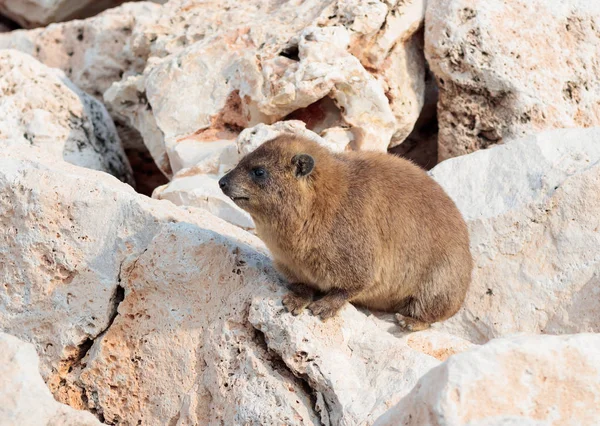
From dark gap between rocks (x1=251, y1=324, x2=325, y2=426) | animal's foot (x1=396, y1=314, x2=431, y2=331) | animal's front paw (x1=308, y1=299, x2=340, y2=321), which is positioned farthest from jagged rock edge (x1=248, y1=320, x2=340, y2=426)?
animal's foot (x1=396, y1=314, x2=431, y2=331)

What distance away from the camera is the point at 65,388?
518 centimetres

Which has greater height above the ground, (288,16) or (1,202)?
(1,202)

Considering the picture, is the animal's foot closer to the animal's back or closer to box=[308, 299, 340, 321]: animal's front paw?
the animal's back

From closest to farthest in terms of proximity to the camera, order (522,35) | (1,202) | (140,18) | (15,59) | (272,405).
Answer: (272,405) < (1,202) < (522,35) < (15,59) < (140,18)

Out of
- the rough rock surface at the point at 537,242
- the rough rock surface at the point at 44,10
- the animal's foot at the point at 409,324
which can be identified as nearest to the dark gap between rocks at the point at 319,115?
the rough rock surface at the point at 537,242

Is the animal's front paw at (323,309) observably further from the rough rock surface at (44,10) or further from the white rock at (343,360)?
the rough rock surface at (44,10)

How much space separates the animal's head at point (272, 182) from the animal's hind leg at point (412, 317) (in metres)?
1.18

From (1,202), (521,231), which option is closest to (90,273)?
(1,202)

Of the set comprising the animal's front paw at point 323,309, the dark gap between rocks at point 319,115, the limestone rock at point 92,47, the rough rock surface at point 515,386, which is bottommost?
the dark gap between rocks at point 319,115

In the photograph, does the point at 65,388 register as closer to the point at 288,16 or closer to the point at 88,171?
the point at 88,171

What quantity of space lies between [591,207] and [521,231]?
0.57 meters

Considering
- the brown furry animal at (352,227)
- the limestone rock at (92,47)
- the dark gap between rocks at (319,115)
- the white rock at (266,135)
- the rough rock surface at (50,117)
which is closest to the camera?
the brown furry animal at (352,227)

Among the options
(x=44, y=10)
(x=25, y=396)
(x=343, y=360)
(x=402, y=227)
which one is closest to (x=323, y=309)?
(x=343, y=360)

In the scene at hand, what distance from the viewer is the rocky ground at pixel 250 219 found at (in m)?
4.57
